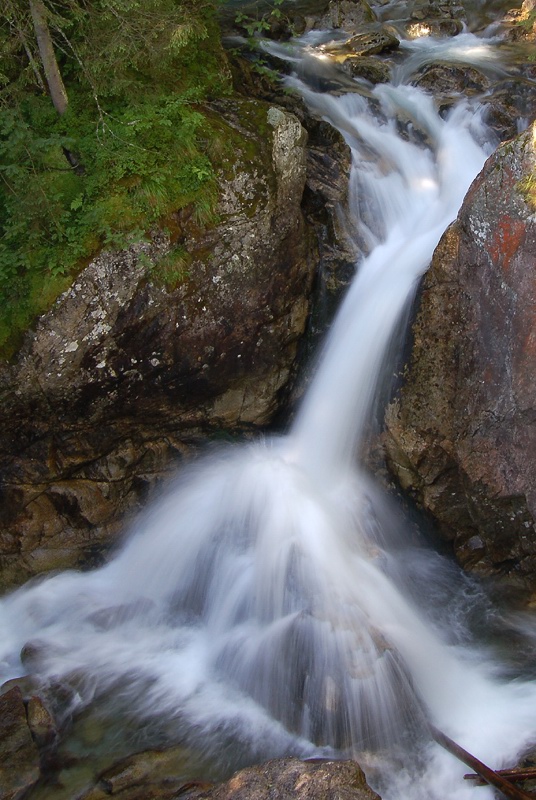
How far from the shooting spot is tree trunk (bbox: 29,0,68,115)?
5936 millimetres

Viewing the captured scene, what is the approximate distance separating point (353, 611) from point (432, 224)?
4.77m

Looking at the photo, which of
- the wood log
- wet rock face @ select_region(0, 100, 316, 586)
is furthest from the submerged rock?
the wood log

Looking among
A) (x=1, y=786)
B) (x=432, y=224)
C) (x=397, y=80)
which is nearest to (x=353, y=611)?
(x=1, y=786)

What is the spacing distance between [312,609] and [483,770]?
72.6 inches

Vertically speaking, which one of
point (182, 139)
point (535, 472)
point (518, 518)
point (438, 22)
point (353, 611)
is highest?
point (438, 22)

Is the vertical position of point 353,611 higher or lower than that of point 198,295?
lower

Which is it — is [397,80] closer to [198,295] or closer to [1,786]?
[198,295]

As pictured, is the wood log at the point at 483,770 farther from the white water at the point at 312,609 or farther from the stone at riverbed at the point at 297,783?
the stone at riverbed at the point at 297,783

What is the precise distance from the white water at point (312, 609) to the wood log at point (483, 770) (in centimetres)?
8

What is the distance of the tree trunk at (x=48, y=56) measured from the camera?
5.94m

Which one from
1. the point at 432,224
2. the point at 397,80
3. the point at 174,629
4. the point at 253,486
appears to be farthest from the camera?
the point at 397,80

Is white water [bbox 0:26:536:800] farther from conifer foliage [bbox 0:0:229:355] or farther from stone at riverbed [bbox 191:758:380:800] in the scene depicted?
conifer foliage [bbox 0:0:229:355]

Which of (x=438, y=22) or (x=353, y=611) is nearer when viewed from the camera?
(x=353, y=611)

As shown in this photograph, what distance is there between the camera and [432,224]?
25.2 feet
